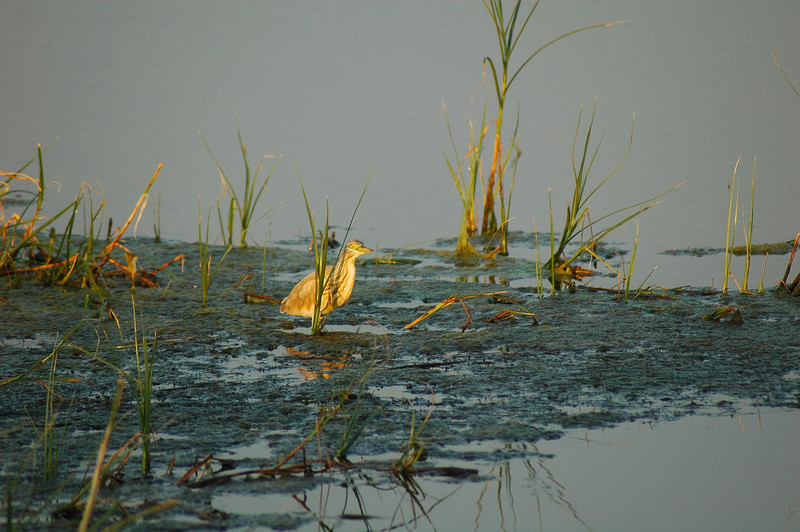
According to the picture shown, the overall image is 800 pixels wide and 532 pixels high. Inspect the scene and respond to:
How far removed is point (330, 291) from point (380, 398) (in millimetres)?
1432

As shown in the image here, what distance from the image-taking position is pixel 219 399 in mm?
3770

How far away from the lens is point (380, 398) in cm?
378

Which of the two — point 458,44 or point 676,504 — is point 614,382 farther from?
point 458,44

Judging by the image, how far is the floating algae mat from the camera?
287cm

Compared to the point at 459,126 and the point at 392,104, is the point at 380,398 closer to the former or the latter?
the point at 459,126

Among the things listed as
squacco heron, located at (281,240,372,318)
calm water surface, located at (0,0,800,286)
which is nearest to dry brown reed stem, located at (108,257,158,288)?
squacco heron, located at (281,240,372,318)

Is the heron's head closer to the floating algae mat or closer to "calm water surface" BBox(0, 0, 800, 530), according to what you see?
the floating algae mat

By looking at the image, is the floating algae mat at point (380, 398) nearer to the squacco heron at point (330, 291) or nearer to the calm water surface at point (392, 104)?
the squacco heron at point (330, 291)

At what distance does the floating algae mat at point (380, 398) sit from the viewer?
9.42 feet

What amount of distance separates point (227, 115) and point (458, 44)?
17.7ft

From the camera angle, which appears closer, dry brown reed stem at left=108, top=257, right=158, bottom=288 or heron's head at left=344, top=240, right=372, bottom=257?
heron's head at left=344, top=240, right=372, bottom=257

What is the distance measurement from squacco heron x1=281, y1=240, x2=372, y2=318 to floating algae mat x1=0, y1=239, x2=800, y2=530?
119 mm

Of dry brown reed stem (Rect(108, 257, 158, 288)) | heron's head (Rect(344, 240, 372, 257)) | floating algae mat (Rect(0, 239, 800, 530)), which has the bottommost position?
floating algae mat (Rect(0, 239, 800, 530))

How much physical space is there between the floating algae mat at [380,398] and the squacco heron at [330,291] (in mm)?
119
